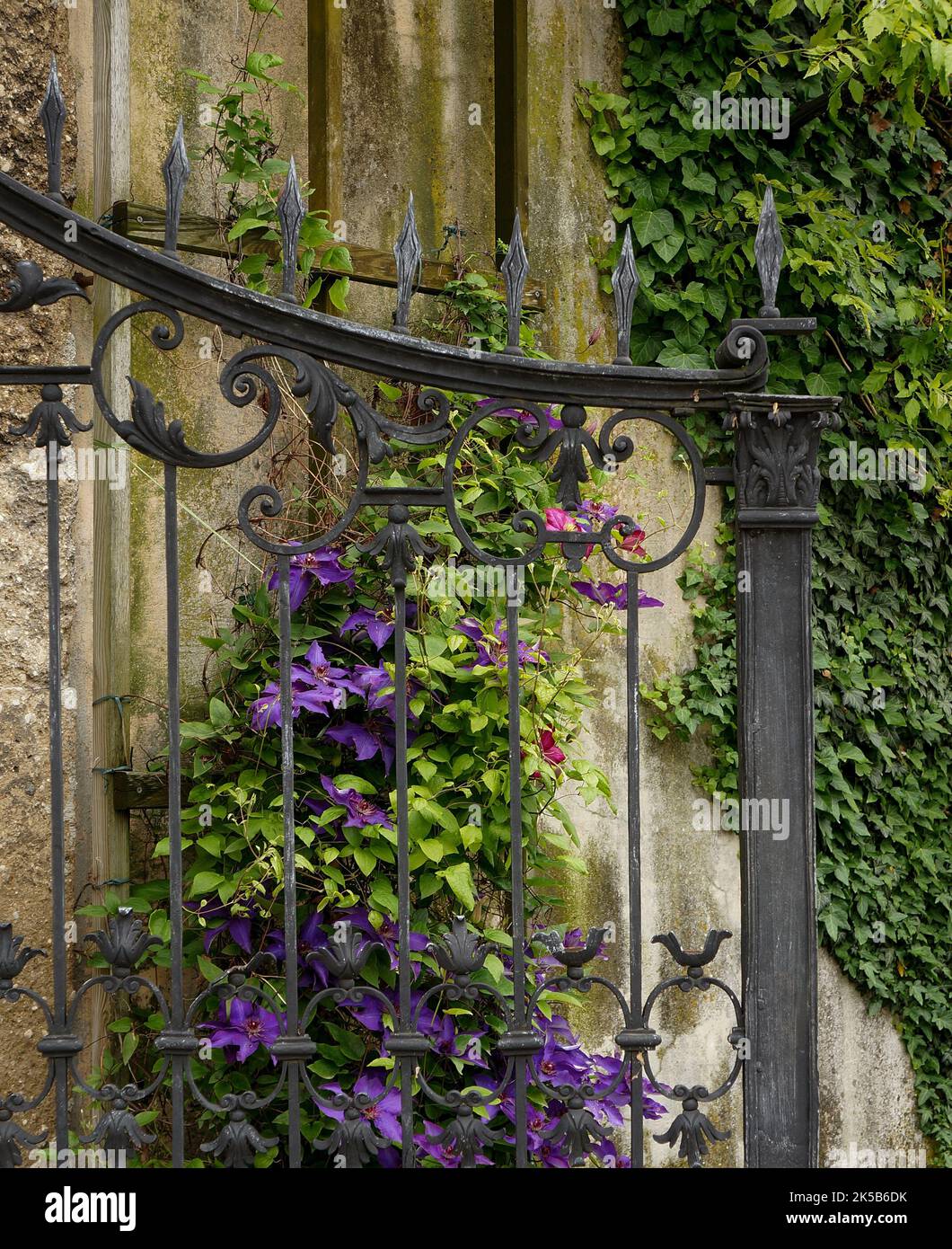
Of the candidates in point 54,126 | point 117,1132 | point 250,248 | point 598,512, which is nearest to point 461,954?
point 117,1132

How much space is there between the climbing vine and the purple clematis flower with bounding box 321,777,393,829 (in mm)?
1367

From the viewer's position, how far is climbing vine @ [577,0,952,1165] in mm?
4016

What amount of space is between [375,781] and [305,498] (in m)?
0.74

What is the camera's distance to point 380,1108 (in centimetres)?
259

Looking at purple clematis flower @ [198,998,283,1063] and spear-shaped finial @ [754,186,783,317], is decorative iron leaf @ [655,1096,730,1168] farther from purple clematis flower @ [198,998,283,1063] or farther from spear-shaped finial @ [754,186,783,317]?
spear-shaped finial @ [754,186,783,317]

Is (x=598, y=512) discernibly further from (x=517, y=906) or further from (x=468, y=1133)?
(x=468, y=1133)

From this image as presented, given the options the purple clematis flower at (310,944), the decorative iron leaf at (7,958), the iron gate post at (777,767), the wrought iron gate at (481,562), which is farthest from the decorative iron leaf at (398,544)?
the purple clematis flower at (310,944)

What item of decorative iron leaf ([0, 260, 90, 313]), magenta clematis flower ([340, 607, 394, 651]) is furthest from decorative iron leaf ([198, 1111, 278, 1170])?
decorative iron leaf ([0, 260, 90, 313])

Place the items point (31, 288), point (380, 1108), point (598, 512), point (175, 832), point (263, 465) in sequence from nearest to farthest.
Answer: point (31, 288), point (175, 832), point (380, 1108), point (598, 512), point (263, 465)

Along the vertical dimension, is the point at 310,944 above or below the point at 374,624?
below

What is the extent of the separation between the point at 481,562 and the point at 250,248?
5.39 feet

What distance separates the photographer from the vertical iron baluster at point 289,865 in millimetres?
1951

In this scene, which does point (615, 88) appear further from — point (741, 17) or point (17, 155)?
point (17, 155)

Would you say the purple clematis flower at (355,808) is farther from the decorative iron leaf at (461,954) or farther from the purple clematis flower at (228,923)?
the decorative iron leaf at (461,954)
